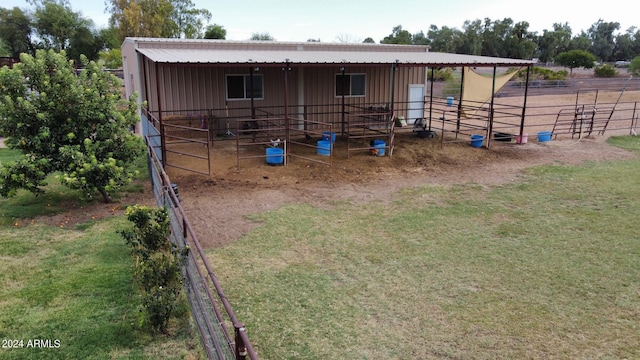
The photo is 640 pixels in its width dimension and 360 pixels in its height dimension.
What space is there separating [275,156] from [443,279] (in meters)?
6.96

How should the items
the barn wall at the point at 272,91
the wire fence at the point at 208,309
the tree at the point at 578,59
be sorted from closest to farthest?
the wire fence at the point at 208,309 → the barn wall at the point at 272,91 → the tree at the point at 578,59

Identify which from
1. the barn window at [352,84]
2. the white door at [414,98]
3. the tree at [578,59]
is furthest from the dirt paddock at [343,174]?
the tree at [578,59]

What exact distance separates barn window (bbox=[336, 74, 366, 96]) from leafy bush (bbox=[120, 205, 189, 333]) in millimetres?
13263

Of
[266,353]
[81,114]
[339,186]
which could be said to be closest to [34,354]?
[266,353]

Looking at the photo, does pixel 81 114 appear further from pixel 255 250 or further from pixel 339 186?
pixel 339 186

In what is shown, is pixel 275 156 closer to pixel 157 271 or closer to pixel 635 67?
pixel 157 271

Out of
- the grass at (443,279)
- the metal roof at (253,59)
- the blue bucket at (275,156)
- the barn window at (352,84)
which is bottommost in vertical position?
the grass at (443,279)

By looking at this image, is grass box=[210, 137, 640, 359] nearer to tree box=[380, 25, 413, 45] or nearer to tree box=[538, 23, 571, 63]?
tree box=[380, 25, 413, 45]

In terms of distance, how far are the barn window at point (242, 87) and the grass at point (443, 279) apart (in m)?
8.40

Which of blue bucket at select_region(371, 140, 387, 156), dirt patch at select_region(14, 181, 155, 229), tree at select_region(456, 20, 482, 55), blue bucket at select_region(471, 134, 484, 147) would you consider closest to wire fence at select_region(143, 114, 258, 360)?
dirt patch at select_region(14, 181, 155, 229)

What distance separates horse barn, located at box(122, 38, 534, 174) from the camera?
45.2ft

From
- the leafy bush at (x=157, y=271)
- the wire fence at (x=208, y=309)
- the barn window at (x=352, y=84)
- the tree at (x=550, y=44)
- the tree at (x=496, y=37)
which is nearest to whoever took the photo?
the wire fence at (x=208, y=309)

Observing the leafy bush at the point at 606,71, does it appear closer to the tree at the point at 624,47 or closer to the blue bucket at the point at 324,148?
the tree at the point at 624,47

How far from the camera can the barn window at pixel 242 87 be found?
1638cm
